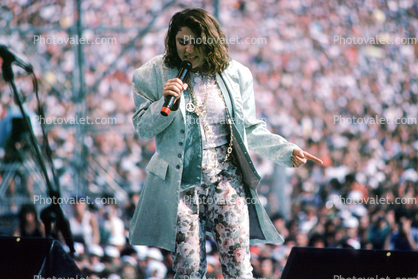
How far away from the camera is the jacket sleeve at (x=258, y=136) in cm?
120

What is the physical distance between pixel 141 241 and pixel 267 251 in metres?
1.90

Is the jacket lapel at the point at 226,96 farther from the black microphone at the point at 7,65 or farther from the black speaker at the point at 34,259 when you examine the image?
the black microphone at the point at 7,65

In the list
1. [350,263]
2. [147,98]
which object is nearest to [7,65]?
[147,98]

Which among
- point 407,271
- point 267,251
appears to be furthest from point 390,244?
point 407,271

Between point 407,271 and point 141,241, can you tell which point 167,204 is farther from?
point 407,271

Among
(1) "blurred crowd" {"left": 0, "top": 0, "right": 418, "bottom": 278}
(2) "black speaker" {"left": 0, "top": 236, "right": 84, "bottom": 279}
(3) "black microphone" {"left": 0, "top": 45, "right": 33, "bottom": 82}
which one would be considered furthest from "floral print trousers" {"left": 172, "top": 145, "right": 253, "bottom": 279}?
(1) "blurred crowd" {"left": 0, "top": 0, "right": 418, "bottom": 278}

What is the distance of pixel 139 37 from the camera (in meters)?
3.37

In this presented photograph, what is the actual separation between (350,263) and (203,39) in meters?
0.94

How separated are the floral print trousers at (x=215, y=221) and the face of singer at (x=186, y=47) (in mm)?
272

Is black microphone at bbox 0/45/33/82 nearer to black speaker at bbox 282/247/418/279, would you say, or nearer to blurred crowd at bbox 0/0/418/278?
blurred crowd at bbox 0/0/418/278

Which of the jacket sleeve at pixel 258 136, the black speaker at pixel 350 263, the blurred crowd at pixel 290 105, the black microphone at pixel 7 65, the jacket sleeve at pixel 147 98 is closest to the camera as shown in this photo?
the jacket sleeve at pixel 147 98

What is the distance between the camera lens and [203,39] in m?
1.11

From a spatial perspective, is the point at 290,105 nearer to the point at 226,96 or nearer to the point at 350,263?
the point at 350,263

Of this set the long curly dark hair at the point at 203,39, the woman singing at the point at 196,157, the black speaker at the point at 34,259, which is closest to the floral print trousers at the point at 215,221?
the woman singing at the point at 196,157
